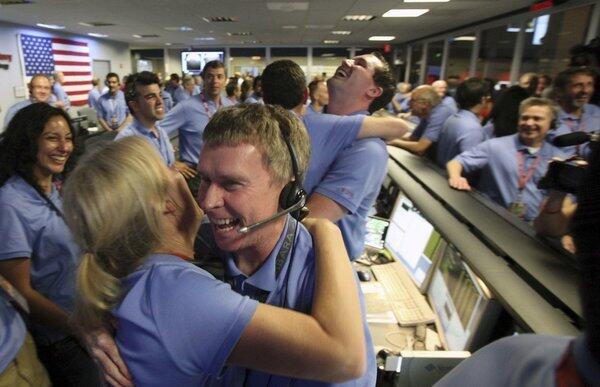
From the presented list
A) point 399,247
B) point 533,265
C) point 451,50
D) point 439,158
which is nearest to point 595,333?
point 533,265

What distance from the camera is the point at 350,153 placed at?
4.33ft

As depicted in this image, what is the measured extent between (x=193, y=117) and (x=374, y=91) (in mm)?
2354

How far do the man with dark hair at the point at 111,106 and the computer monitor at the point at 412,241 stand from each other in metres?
5.84

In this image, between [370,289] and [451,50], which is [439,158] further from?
[451,50]

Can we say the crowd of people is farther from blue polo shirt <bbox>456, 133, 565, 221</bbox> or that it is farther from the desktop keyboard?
blue polo shirt <bbox>456, 133, 565, 221</bbox>

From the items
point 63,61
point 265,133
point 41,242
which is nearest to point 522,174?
point 265,133

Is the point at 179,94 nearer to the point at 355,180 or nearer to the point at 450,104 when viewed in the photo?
the point at 450,104

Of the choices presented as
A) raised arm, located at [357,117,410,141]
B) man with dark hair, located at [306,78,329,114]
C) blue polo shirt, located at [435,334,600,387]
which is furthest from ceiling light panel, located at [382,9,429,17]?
blue polo shirt, located at [435,334,600,387]

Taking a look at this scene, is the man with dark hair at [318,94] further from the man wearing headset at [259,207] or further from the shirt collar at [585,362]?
the shirt collar at [585,362]

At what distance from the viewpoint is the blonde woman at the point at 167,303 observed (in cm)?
64

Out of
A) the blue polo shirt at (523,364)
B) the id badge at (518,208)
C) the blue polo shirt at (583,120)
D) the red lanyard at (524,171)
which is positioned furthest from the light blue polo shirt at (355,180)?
the blue polo shirt at (583,120)

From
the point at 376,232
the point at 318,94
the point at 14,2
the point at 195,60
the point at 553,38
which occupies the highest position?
the point at 14,2

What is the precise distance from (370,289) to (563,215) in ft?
2.92

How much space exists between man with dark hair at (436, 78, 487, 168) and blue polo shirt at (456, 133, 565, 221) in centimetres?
44
